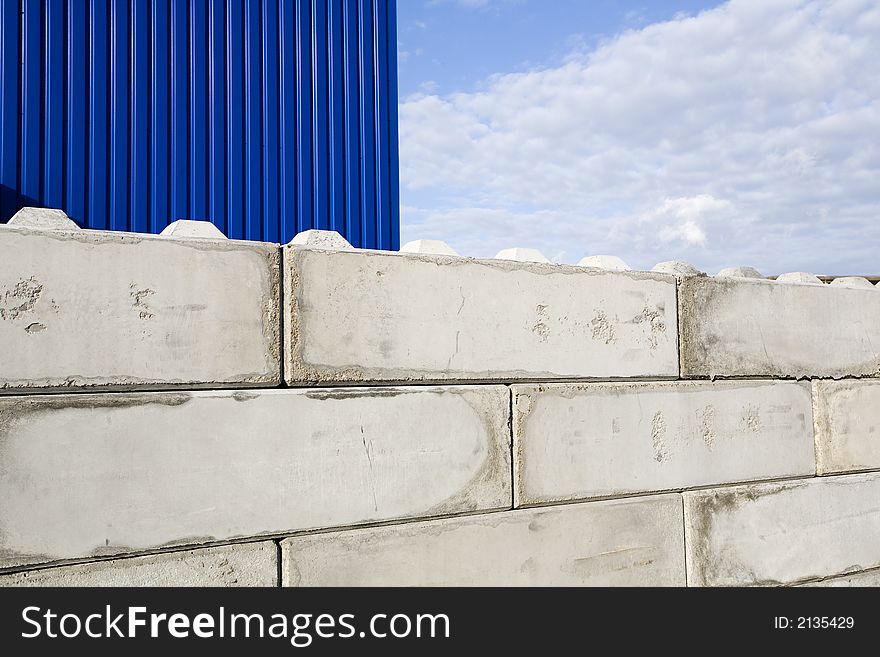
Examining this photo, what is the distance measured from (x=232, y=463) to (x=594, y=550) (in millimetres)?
1581

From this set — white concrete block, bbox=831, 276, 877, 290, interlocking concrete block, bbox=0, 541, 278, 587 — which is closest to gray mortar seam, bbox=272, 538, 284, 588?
interlocking concrete block, bbox=0, 541, 278, 587

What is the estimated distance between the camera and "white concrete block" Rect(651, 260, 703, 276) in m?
3.64

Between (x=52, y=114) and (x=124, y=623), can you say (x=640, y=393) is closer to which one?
(x=124, y=623)

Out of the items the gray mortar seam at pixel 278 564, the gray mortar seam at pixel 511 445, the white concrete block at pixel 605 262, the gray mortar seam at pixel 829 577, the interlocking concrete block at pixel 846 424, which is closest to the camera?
the gray mortar seam at pixel 278 564

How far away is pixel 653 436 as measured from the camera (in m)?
3.43

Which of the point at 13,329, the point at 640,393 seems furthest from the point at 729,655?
the point at 13,329

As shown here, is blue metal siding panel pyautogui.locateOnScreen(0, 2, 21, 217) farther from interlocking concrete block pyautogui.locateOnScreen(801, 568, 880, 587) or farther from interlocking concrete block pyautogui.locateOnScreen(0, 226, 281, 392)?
interlocking concrete block pyautogui.locateOnScreen(801, 568, 880, 587)

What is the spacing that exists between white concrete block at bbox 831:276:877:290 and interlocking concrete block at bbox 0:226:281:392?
3240 millimetres

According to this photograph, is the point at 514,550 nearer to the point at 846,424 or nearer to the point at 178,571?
the point at 178,571

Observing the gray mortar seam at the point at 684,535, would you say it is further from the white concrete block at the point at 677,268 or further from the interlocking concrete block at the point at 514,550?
the white concrete block at the point at 677,268

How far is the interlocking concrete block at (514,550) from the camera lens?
2.72 m

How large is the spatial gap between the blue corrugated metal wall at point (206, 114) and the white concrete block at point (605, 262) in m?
1.77

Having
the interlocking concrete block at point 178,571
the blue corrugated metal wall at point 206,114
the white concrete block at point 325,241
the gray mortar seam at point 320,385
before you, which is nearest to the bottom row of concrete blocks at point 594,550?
the interlocking concrete block at point 178,571

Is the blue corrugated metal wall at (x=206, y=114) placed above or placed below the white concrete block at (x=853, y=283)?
above
